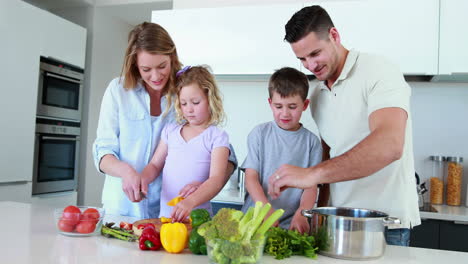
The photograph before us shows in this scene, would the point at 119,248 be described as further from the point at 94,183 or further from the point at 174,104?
the point at 94,183

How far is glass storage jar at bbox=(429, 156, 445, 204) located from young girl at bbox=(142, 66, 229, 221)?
1822 mm

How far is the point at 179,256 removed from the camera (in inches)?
42.3

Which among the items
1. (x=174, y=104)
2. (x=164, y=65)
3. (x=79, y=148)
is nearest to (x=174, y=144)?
(x=174, y=104)

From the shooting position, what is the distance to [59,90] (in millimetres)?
→ 3486

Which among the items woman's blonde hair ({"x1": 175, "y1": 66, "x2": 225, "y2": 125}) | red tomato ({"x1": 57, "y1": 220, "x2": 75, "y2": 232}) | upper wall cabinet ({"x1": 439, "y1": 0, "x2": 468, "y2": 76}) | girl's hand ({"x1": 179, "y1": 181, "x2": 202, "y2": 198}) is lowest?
red tomato ({"x1": 57, "y1": 220, "x2": 75, "y2": 232})

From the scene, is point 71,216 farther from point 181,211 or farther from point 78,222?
point 181,211

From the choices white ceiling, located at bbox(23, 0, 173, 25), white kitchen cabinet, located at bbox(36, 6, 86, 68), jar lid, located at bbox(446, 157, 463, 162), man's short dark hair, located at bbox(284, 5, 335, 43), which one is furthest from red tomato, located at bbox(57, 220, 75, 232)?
white ceiling, located at bbox(23, 0, 173, 25)

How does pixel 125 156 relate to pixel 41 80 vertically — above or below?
below

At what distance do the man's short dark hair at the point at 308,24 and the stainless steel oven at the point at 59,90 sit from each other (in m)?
2.45

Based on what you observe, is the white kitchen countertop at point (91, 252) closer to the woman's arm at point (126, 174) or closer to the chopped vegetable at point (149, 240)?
the chopped vegetable at point (149, 240)

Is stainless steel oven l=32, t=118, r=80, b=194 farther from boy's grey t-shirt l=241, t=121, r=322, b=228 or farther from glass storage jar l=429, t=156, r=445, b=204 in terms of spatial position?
glass storage jar l=429, t=156, r=445, b=204

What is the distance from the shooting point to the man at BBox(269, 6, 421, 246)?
1.36 metres

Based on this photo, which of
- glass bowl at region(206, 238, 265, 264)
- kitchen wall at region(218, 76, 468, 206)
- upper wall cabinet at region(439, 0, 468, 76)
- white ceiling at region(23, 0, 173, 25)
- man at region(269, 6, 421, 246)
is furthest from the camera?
white ceiling at region(23, 0, 173, 25)

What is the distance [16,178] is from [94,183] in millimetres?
1081
